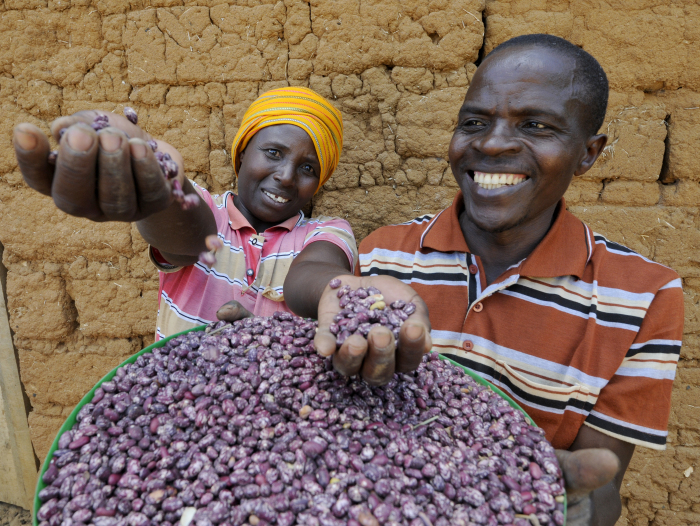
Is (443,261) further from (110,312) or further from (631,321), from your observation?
(110,312)

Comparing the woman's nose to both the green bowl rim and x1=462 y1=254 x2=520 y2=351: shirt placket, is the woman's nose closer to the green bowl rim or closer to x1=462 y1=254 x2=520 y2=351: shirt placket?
the green bowl rim

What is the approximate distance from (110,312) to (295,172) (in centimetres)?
171

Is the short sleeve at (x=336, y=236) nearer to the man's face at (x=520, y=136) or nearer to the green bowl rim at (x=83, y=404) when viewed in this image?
the man's face at (x=520, y=136)

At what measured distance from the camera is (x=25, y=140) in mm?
944

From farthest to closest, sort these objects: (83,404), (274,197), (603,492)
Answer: (274,197), (603,492), (83,404)

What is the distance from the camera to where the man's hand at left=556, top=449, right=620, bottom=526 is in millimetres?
1166

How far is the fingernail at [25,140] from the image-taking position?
0.94 m

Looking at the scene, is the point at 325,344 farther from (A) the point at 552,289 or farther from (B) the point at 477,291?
(A) the point at 552,289

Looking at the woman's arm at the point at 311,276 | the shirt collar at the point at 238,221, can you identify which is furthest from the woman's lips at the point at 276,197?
the woman's arm at the point at 311,276

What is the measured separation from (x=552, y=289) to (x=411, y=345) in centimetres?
91

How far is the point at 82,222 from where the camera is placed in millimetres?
2803

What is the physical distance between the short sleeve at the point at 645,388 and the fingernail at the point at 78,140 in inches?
72.3

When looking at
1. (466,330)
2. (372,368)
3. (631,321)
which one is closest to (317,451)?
(372,368)

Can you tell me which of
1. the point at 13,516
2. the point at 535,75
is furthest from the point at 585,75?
the point at 13,516
